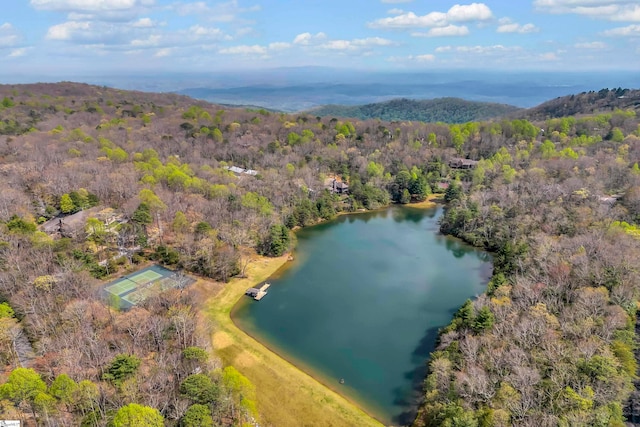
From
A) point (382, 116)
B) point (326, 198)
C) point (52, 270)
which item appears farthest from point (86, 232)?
point (382, 116)

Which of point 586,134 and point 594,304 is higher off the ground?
point 586,134

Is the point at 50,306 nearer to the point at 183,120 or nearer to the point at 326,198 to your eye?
the point at 326,198

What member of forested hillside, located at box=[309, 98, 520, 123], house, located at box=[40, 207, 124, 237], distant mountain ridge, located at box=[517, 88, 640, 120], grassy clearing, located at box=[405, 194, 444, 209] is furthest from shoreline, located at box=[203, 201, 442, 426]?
forested hillside, located at box=[309, 98, 520, 123]

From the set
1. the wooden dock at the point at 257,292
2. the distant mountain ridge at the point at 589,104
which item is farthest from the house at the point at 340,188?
the distant mountain ridge at the point at 589,104

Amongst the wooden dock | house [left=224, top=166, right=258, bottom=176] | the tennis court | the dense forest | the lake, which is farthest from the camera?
house [left=224, top=166, right=258, bottom=176]

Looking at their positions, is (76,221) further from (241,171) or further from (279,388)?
(279,388)

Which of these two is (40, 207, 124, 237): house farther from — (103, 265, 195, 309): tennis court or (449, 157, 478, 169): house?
(449, 157, 478, 169): house
